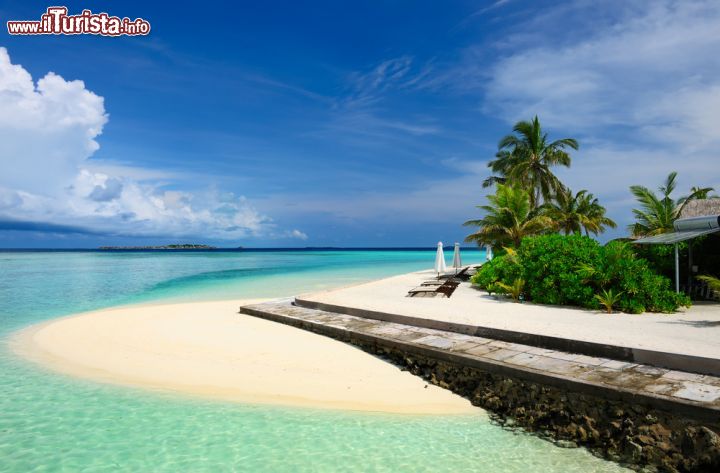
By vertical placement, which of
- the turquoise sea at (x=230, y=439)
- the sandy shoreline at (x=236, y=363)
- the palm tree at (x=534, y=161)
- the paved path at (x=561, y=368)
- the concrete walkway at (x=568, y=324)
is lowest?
the turquoise sea at (x=230, y=439)

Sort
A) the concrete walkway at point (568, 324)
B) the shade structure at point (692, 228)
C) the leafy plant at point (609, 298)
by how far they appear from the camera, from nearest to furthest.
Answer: the concrete walkway at point (568, 324) < the leafy plant at point (609, 298) < the shade structure at point (692, 228)

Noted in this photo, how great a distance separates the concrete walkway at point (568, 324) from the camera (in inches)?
207

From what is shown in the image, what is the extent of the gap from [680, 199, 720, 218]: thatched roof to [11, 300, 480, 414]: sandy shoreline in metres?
10.9

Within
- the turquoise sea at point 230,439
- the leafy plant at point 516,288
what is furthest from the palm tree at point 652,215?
the turquoise sea at point 230,439

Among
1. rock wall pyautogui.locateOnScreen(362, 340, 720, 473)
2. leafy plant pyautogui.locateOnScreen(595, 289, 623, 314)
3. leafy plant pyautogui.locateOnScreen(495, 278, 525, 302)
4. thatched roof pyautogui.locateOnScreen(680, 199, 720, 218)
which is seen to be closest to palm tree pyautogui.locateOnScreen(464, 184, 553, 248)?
thatched roof pyautogui.locateOnScreen(680, 199, 720, 218)

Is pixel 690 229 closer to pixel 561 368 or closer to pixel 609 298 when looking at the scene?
pixel 609 298

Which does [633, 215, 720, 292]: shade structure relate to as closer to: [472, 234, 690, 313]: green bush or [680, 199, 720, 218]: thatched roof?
[472, 234, 690, 313]: green bush

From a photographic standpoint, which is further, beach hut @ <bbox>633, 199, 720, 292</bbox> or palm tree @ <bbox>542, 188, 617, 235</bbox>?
palm tree @ <bbox>542, 188, 617, 235</bbox>

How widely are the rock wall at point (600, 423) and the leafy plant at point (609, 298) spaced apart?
4.86 m

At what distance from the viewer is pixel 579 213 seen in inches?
1037

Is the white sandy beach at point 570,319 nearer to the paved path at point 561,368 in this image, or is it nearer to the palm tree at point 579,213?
the paved path at point 561,368

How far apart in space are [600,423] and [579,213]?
24670mm

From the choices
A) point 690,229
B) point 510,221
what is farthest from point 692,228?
point 510,221

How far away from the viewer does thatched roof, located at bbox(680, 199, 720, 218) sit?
12021 millimetres
